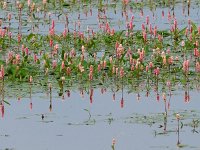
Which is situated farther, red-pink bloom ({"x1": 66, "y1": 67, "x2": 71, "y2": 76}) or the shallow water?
red-pink bloom ({"x1": 66, "y1": 67, "x2": 71, "y2": 76})

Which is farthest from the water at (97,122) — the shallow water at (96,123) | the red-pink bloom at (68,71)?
the red-pink bloom at (68,71)

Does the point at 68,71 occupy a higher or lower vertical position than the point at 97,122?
higher

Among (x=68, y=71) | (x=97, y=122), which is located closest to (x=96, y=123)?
(x=97, y=122)

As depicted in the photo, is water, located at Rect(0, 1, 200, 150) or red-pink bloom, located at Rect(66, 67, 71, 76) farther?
red-pink bloom, located at Rect(66, 67, 71, 76)

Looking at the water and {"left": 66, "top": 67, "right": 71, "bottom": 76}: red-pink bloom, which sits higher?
{"left": 66, "top": 67, "right": 71, "bottom": 76}: red-pink bloom

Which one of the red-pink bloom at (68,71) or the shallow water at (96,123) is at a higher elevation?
the red-pink bloom at (68,71)

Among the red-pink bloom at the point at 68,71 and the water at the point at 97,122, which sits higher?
the red-pink bloom at the point at 68,71

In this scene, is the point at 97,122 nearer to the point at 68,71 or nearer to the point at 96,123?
the point at 96,123

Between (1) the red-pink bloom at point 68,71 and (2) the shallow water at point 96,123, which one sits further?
(1) the red-pink bloom at point 68,71

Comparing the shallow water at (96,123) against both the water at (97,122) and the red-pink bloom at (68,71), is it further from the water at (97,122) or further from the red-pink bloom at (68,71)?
the red-pink bloom at (68,71)

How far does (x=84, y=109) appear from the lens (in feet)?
41.4

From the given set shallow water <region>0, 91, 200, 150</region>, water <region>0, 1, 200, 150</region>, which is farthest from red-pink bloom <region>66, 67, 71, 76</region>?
shallow water <region>0, 91, 200, 150</region>

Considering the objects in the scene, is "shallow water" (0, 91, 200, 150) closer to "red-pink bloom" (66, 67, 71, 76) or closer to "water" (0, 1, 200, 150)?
"water" (0, 1, 200, 150)

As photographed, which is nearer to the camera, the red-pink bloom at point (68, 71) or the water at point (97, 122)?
the water at point (97, 122)
